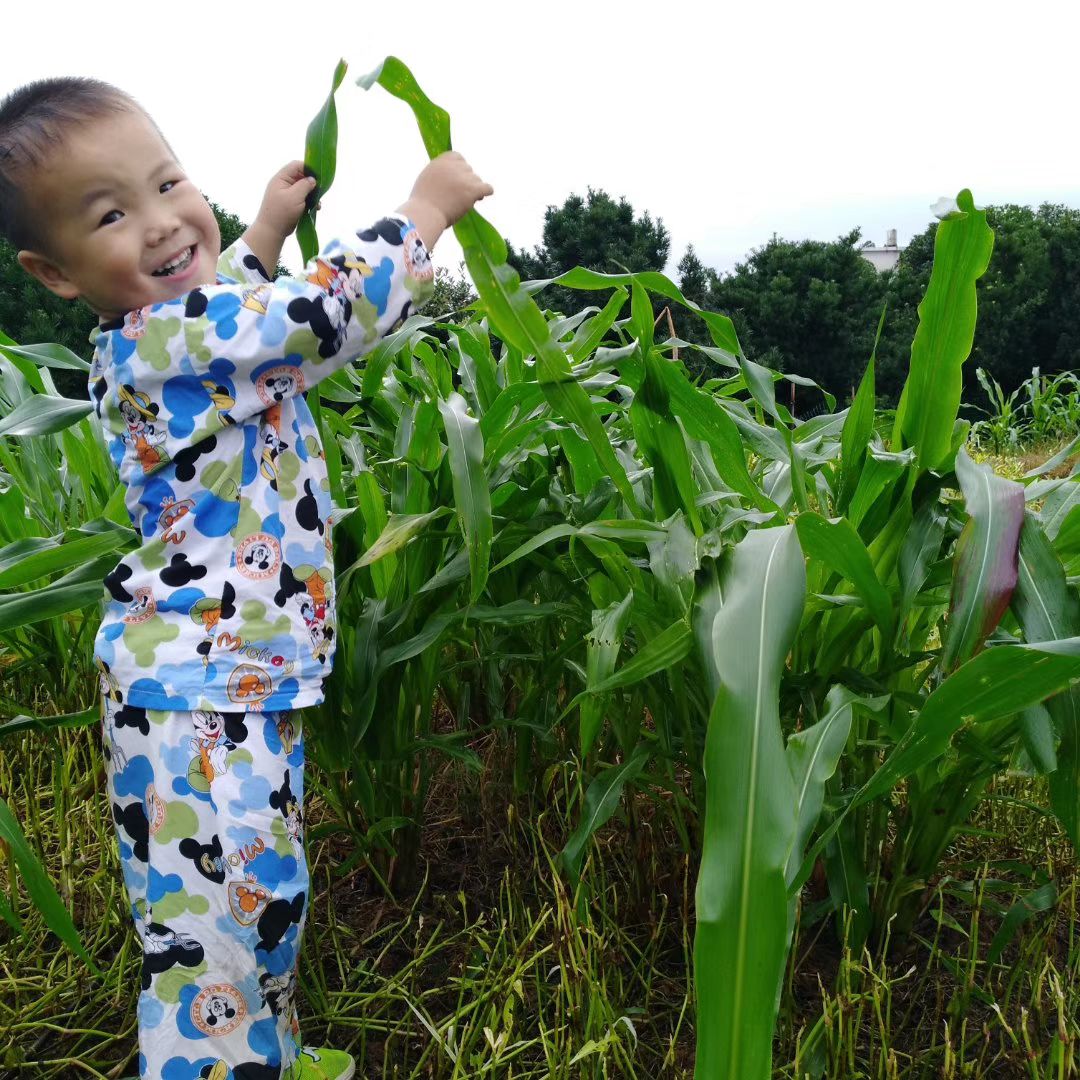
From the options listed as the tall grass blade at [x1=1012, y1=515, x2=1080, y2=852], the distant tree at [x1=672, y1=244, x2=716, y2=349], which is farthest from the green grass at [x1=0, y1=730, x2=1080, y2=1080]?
the distant tree at [x1=672, y1=244, x2=716, y2=349]

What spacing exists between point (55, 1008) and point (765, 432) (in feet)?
2.98

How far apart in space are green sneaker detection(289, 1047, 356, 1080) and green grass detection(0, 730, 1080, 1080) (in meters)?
0.02

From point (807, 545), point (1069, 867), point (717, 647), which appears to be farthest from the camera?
point (1069, 867)

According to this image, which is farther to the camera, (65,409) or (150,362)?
(65,409)

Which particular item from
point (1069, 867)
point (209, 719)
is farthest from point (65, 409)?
point (1069, 867)

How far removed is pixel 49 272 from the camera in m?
0.81

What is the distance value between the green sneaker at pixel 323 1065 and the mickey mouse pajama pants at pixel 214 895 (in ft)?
0.08

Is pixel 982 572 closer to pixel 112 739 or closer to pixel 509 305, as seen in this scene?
pixel 509 305

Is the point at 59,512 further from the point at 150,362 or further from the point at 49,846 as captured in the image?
the point at 150,362

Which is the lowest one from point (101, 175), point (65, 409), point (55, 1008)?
point (55, 1008)

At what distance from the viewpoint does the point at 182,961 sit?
29.9 inches

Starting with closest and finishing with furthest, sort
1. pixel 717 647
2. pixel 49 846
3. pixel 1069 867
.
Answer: pixel 717 647
pixel 1069 867
pixel 49 846

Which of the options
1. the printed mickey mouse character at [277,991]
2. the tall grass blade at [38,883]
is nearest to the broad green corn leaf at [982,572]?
the printed mickey mouse character at [277,991]

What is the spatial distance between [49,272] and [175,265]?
0.34ft
